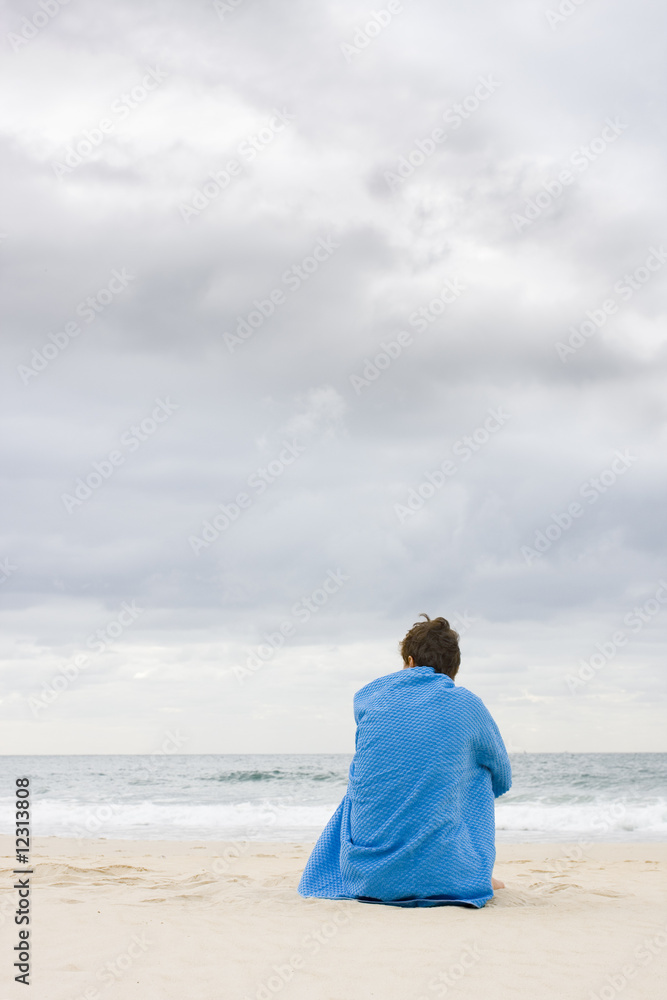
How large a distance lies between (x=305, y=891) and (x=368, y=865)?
2.07 ft

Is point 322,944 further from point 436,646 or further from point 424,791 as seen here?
point 436,646

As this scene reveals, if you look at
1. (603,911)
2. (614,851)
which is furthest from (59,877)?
(614,851)

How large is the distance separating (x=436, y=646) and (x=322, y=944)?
59.3 inches

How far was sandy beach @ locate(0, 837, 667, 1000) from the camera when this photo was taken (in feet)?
9.43

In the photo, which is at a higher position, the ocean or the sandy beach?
the sandy beach

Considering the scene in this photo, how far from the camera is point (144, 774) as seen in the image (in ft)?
105

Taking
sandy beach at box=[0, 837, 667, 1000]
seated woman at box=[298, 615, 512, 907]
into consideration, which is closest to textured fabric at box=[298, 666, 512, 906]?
seated woman at box=[298, 615, 512, 907]

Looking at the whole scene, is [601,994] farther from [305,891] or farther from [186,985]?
[305,891]

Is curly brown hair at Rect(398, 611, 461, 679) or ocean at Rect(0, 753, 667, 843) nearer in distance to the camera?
curly brown hair at Rect(398, 611, 461, 679)

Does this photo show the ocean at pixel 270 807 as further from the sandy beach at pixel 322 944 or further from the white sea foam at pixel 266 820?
the sandy beach at pixel 322 944

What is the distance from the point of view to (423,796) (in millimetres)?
3969

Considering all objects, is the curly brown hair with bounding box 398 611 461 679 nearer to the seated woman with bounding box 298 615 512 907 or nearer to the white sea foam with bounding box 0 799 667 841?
the seated woman with bounding box 298 615 512 907

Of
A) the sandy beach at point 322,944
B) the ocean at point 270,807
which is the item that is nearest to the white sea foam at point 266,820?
the ocean at point 270,807

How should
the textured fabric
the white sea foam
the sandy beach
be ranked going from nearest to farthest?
1. the sandy beach
2. the textured fabric
3. the white sea foam
